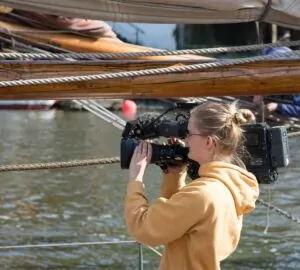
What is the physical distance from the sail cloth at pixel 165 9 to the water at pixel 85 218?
10.1 feet

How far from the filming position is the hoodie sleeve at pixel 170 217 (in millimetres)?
2406

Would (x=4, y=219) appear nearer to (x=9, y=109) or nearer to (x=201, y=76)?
(x=201, y=76)


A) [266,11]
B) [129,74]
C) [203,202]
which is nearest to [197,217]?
[203,202]

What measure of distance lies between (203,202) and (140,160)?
288 millimetres

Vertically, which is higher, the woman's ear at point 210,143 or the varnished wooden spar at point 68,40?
the varnished wooden spar at point 68,40

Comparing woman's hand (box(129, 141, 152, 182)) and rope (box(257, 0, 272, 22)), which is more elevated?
rope (box(257, 0, 272, 22))

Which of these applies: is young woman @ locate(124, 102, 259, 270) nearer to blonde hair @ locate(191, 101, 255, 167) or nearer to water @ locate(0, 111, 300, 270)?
blonde hair @ locate(191, 101, 255, 167)

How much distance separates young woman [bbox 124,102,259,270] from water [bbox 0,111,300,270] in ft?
12.7

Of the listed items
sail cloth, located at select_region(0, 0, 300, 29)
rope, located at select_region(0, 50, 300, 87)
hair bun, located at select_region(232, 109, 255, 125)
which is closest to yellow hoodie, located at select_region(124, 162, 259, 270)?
hair bun, located at select_region(232, 109, 255, 125)

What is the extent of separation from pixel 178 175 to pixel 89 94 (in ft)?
3.43

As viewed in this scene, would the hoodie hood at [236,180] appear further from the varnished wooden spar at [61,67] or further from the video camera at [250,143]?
the varnished wooden spar at [61,67]

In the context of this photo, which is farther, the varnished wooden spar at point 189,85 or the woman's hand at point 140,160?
the varnished wooden spar at point 189,85

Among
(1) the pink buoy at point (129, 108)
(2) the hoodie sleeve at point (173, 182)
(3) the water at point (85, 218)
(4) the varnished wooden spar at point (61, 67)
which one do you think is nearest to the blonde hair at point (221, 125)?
(2) the hoodie sleeve at point (173, 182)

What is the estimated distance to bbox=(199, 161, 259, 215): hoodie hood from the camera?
2.49 metres
